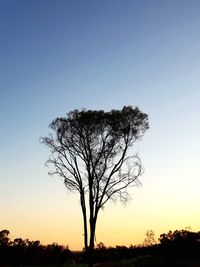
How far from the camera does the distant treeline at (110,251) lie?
1628 inches

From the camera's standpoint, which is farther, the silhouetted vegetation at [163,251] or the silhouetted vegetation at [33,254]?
the silhouetted vegetation at [33,254]

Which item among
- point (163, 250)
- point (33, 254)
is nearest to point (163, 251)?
point (163, 250)

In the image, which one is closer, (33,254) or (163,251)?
(163,251)

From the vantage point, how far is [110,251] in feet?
152

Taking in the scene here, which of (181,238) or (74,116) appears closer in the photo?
(74,116)

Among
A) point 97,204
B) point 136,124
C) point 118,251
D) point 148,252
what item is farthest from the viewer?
point 118,251

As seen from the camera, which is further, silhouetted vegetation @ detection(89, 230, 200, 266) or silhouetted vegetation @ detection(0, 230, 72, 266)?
silhouetted vegetation @ detection(0, 230, 72, 266)

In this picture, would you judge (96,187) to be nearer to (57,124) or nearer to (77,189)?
(77,189)

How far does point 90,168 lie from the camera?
31.6 m

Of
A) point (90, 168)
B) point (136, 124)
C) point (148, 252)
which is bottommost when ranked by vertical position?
point (148, 252)

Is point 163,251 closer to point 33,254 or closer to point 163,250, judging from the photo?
point 163,250

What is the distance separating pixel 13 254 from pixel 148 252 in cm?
1364

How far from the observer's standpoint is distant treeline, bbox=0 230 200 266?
4134cm

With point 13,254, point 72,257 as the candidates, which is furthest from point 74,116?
point 13,254
